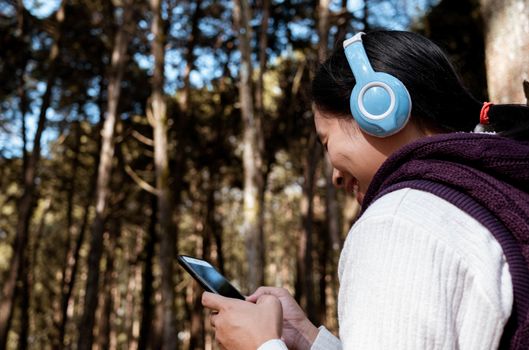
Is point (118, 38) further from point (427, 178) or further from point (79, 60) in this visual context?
point (427, 178)

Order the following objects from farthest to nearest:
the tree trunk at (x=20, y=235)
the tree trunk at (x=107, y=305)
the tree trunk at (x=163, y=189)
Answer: the tree trunk at (x=107, y=305)
the tree trunk at (x=20, y=235)
the tree trunk at (x=163, y=189)

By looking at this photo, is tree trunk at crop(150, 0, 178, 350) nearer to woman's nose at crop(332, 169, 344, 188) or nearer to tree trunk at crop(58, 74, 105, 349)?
tree trunk at crop(58, 74, 105, 349)

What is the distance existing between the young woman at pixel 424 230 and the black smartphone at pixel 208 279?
4.6 inches

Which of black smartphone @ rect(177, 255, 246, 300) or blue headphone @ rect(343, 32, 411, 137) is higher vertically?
blue headphone @ rect(343, 32, 411, 137)

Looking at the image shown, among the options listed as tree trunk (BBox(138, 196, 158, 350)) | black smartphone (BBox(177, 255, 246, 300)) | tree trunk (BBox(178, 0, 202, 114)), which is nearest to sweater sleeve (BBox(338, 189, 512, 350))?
black smartphone (BBox(177, 255, 246, 300))

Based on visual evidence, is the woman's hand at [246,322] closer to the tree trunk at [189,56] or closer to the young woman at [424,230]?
the young woman at [424,230]

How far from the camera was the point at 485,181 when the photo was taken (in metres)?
1.09

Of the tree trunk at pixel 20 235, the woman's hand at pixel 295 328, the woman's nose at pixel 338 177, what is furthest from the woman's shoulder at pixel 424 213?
the tree trunk at pixel 20 235

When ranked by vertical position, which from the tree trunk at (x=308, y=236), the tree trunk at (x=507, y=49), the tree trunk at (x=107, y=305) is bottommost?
the tree trunk at (x=107, y=305)

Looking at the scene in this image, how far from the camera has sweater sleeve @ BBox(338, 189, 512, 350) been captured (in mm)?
986

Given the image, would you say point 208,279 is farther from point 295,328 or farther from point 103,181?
point 103,181

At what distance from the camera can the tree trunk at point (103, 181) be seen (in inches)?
490

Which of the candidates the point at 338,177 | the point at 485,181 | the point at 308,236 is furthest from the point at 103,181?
the point at 485,181

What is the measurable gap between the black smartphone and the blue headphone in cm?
54
